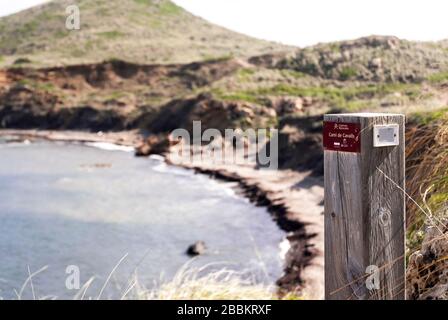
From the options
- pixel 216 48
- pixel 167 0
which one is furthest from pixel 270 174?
pixel 167 0

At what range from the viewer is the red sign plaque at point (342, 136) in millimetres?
2822

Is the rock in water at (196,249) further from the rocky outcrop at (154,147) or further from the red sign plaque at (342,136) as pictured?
the rocky outcrop at (154,147)

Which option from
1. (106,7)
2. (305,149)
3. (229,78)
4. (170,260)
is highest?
(106,7)

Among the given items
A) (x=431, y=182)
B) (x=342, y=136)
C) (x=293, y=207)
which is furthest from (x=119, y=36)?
(x=342, y=136)

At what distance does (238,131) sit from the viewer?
44906 mm

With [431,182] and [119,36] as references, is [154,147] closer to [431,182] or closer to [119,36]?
[431,182]

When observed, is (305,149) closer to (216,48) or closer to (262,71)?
(262,71)

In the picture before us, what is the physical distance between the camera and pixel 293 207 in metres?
28.8

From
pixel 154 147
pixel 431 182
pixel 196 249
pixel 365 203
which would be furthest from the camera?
pixel 154 147

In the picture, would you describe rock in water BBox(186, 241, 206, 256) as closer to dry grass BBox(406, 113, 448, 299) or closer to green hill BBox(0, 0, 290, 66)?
dry grass BBox(406, 113, 448, 299)

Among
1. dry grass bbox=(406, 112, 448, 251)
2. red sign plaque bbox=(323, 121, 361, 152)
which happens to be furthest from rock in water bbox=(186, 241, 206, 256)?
red sign plaque bbox=(323, 121, 361, 152)

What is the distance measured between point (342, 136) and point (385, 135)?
6.6 inches

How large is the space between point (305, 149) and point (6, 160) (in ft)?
69.5

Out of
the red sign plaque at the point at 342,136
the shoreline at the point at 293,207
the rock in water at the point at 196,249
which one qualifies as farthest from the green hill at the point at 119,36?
the red sign plaque at the point at 342,136
